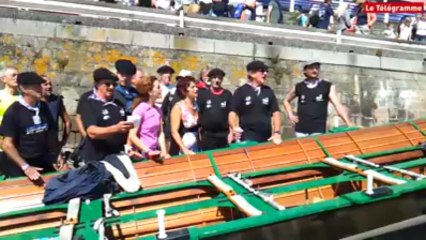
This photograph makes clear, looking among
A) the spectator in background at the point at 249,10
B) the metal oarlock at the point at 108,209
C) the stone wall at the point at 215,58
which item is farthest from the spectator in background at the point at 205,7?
the metal oarlock at the point at 108,209

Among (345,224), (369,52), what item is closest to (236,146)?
(345,224)

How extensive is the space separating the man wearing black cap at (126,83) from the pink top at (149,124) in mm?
129

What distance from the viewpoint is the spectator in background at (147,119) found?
5.48 meters

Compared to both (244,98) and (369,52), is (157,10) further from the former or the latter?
(244,98)

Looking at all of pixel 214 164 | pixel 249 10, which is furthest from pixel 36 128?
pixel 249 10

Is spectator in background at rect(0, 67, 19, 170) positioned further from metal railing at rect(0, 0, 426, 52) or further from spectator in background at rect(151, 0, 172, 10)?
spectator in background at rect(151, 0, 172, 10)

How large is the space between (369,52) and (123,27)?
5.33m

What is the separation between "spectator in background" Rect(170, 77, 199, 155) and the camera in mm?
5957

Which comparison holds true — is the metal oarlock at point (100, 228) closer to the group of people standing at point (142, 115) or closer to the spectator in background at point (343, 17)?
the group of people standing at point (142, 115)

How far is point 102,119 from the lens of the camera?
15.7 ft

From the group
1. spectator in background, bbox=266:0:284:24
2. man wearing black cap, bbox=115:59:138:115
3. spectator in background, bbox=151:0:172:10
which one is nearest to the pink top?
man wearing black cap, bbox=115:59:138:115

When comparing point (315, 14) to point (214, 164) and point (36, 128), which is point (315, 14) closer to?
point (214, 164)

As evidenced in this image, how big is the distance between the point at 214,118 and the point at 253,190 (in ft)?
7.06

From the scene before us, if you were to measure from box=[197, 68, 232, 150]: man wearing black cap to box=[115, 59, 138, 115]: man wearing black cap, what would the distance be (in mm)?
815
